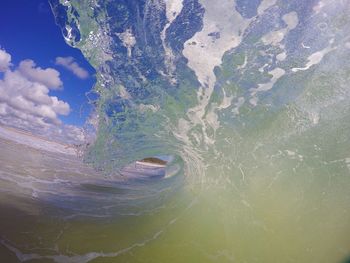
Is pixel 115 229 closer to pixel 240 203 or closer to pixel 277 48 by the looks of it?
pixel 240 203

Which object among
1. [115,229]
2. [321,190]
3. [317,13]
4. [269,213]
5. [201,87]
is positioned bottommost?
[115,229]

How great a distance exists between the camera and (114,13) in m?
5.79

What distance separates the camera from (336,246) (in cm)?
784

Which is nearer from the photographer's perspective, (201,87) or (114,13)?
(114,13)

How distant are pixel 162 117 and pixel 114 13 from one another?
336 centimetres

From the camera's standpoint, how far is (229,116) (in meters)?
7.64

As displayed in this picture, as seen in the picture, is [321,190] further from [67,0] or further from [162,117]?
[67,0]

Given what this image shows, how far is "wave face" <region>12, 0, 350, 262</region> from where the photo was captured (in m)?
5.59

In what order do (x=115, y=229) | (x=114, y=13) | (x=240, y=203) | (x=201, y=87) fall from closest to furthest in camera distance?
(x=114, y=13) → (x=115, y=229) → (x=201, y=87) → (x=240, y=203)

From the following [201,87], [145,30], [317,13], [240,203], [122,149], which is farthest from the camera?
[122,149]

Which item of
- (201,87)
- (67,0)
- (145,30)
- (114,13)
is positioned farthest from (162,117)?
(67,0)

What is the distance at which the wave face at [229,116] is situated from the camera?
5.59 meters

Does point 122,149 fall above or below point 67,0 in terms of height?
below

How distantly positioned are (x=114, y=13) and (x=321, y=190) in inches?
287
